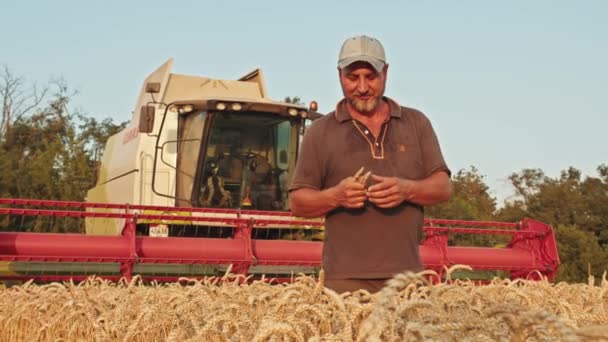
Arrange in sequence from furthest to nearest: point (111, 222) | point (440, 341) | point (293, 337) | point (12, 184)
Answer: point (12, 184) < point (111, 222) < point (293, 337) < point (440, 341)

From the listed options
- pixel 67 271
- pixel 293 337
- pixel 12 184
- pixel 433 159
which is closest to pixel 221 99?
pixel 67 271

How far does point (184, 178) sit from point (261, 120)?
135 cm

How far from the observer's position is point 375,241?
2.95 m

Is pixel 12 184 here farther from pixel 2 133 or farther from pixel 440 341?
pixel 440 341

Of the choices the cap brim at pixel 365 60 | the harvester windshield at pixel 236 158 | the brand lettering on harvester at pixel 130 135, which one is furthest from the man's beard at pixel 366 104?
the brand lettering on harvester at pixel 130 135

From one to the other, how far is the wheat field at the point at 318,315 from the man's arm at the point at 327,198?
0.28 meters

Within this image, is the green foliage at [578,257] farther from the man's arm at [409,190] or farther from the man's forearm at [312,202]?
the man's forearm at [312,202]

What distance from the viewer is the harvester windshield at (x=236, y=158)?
10.9 m

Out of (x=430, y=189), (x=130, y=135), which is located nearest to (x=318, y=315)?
(x=430, y=189)

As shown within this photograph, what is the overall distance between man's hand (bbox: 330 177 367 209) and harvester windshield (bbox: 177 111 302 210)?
8101 mm

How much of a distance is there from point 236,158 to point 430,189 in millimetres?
8271

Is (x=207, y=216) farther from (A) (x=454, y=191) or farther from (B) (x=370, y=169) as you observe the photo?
(A) (x=454, y=191)

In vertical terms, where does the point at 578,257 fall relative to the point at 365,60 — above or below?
below

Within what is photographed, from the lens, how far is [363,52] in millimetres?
2877
